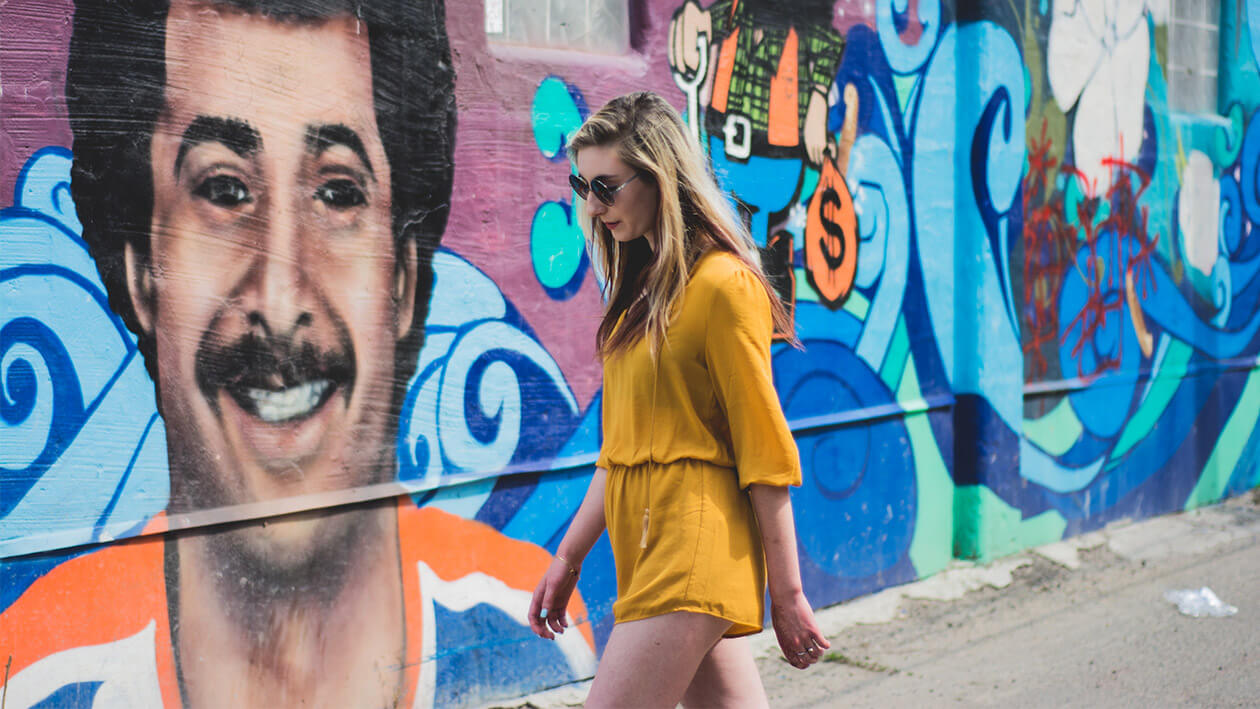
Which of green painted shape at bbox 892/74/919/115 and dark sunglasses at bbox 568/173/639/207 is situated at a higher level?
green painted shape at bbox 892/74/919/115

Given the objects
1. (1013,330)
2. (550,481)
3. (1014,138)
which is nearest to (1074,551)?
(1013,330)

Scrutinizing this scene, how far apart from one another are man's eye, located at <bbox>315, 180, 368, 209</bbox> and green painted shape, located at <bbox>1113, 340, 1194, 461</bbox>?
16.5 feet

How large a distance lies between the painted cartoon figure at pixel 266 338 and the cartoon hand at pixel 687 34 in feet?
3.51

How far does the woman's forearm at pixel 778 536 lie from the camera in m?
2.08

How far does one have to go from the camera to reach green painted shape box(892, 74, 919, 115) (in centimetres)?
540

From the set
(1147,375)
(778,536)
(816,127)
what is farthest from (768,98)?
(1147,375)

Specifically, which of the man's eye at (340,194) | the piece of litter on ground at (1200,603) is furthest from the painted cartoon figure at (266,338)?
the piece of litter on ground at (1200,603)

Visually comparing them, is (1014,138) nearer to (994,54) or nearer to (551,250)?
(994,54)

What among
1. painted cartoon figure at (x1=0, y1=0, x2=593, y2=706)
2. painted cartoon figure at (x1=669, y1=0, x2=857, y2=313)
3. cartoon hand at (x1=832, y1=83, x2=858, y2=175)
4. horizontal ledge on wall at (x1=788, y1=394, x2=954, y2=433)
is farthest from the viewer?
cartoon hand at (x1=832, y1=83, x2=858, y2=175)

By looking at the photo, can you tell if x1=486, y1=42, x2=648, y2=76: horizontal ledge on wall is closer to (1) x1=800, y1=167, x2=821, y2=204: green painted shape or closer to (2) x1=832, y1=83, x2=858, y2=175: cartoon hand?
(1) x1=800, y1=167, x2=821, y2=204: green painted shape

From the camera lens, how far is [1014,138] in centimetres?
591

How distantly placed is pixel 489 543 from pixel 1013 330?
3371mm

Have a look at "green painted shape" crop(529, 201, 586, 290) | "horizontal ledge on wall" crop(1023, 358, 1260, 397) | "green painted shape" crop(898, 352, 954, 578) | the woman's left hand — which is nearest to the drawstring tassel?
the woman's left hand

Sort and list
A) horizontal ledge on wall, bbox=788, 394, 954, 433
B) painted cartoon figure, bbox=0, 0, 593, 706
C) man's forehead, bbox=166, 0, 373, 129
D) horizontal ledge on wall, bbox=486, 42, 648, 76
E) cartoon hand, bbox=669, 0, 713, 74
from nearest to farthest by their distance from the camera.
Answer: painted cartoon figure, bbox=0, 0, 593, 706 → man's forehead, bbox=166, 0, 373, 129 → horizontal ledge on wall, bbox=486, 42, 648, 76 → cartoon hand, bbox=669, 0, 713, 74 → horizontal ledge on wall, bbox=788, 394, 954, 433
